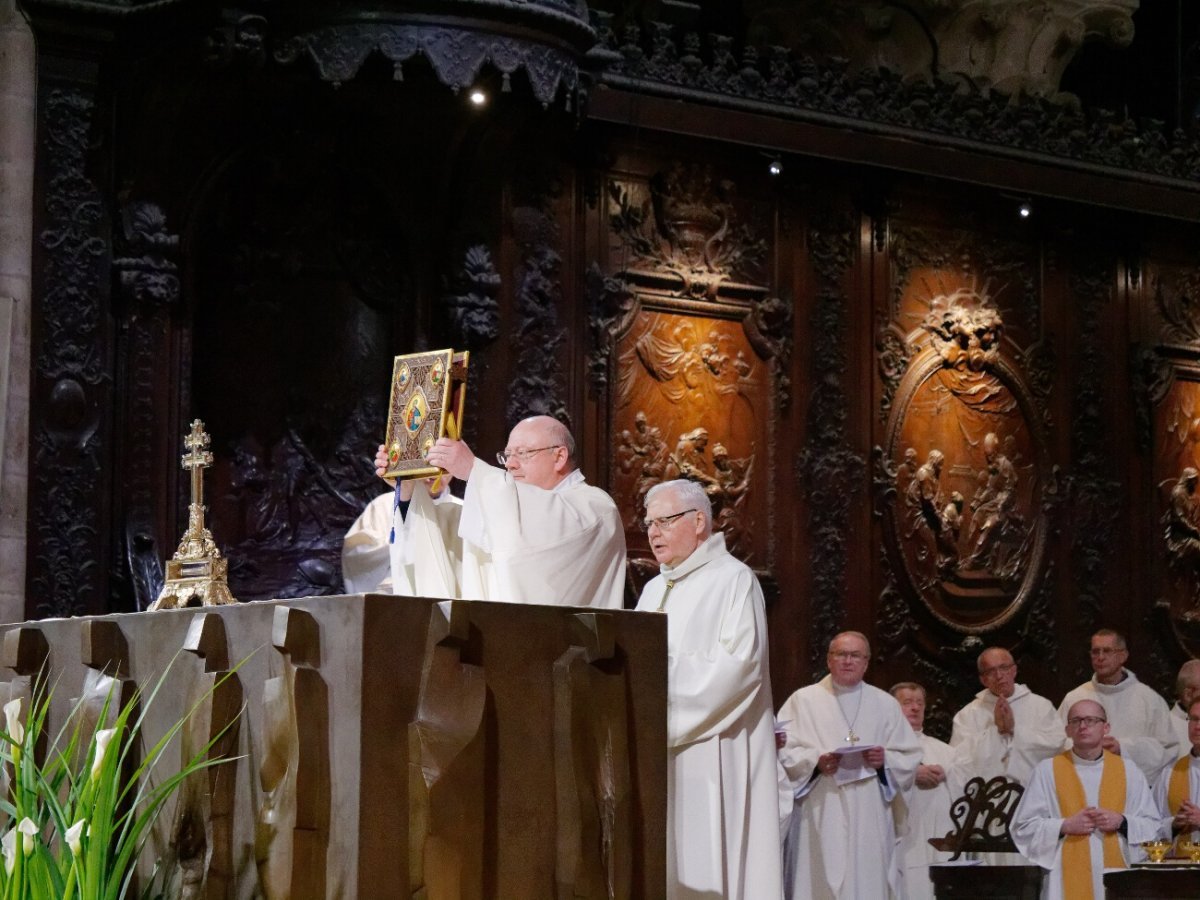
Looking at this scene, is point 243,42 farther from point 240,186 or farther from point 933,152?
point 933,152

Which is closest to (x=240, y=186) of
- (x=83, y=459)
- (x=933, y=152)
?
(x=83, y=459)

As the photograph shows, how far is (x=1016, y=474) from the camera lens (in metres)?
13.3

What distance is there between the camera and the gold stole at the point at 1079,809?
1027 cm

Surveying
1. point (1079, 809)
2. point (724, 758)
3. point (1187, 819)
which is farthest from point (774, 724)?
point (1187, 819)

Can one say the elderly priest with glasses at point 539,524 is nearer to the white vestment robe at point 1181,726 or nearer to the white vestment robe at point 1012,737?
the white vestment robe at point 1012,737

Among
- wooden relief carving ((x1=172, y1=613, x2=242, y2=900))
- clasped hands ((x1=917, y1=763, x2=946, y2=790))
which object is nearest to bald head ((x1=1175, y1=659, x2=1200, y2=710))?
clasped hands ((x1=917, y1=763, x2=946, y2=790))

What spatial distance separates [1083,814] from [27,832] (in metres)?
7.50

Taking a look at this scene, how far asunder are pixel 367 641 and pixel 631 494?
7.48 meters

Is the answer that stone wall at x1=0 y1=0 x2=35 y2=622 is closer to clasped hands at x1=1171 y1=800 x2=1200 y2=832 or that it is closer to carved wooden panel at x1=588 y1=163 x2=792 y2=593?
carved wooden panel at x1=588 y1=163 x2=792 y2=593

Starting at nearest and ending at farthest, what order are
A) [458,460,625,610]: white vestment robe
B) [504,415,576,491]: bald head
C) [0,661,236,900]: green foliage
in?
[0,661,236,900]: green foliage < [458,460,625,610]: white vestment robe < [504,415,576,491]: bald head

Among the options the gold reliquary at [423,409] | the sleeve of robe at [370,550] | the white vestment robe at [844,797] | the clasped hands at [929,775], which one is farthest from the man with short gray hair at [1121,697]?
the gold reliquary at [423,409]

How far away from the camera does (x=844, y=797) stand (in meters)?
10.2

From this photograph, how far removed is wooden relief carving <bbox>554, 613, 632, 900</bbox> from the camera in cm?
438

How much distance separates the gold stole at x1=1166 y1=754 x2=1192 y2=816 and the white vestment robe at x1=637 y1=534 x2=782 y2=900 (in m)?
5.08
